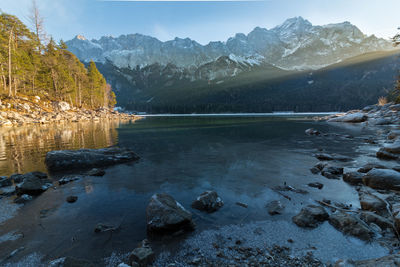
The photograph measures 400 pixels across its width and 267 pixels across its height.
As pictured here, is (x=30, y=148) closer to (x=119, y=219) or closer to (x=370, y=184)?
(x=119, y=219)

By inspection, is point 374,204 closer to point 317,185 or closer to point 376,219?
point 376,219

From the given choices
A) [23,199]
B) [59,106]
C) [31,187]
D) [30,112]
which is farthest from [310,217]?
[59,106]

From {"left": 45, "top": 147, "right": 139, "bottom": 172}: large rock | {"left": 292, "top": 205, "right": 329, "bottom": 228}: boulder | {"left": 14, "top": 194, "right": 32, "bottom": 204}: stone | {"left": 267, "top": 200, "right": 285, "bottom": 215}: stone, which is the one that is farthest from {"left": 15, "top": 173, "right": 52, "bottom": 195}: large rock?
{"left": 292, "top": 205, "right": 329, "bottom": 228}: boulder

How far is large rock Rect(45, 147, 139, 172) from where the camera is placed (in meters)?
12.3

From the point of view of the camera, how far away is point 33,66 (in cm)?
5875

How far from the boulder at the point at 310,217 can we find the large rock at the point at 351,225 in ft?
0.85

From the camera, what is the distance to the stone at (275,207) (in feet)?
22.2

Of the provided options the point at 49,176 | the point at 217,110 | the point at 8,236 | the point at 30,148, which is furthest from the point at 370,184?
the point at 217,110

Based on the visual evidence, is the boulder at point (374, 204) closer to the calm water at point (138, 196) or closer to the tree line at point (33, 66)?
the calm water at point (138, 196)

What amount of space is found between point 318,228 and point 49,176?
13.6m

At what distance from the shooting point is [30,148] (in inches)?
709

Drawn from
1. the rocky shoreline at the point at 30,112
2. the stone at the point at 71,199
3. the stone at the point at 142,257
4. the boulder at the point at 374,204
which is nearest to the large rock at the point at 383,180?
the boulder at the point at 374,204

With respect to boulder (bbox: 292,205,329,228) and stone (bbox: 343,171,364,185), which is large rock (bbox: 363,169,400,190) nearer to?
stone (bbox: 343,171,364,185)

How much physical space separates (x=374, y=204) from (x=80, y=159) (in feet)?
52.1
